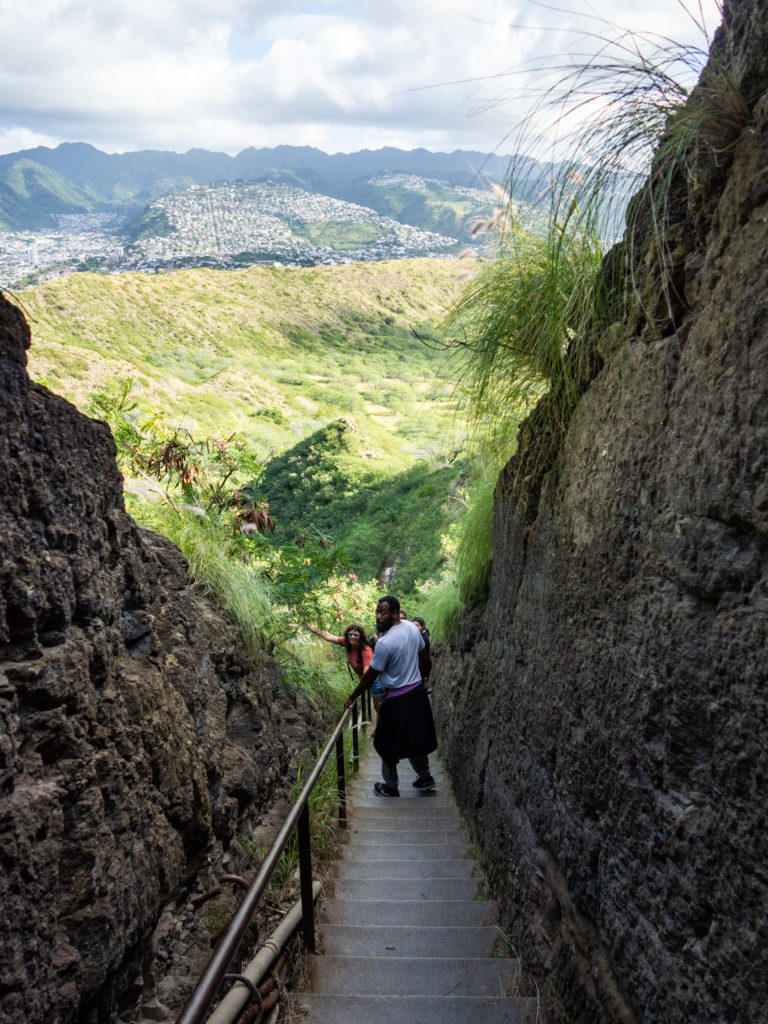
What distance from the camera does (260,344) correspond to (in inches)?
2121

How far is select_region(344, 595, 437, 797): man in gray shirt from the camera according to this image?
5.91 metres

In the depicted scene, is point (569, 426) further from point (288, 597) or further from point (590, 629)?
point (288, 597)

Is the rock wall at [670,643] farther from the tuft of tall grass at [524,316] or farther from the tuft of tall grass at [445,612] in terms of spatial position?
the tuft of tall grass at [445,612]

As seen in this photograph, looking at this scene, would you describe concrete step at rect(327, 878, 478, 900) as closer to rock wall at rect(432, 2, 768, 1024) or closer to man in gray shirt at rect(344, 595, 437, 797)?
rock wall at rect(432, 2, 768, 1024)

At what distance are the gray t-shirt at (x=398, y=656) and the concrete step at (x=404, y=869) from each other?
1.53 metres

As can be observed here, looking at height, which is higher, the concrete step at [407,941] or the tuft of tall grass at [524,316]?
the tuft of tall grass at [524,316]

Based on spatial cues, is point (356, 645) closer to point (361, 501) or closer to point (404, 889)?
point (404, 889)

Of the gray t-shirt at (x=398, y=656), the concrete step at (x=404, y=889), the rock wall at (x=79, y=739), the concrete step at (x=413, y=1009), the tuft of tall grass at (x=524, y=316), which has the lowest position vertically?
the concrete step at (x=404, y=889)

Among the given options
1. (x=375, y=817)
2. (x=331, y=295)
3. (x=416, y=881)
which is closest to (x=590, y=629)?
(x=416, y=881)

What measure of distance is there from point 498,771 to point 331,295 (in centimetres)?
6299

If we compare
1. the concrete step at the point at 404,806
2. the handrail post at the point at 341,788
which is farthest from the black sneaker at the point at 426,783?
the handrail post at the point at 341,788

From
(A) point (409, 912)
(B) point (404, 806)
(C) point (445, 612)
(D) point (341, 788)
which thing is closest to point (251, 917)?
(A) point (409, 912)

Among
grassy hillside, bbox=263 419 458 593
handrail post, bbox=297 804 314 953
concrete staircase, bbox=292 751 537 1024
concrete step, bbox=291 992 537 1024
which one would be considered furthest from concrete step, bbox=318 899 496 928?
grassy hillside, bbox=263 419 458 593

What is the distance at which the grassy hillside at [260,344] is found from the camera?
37.8 meters
